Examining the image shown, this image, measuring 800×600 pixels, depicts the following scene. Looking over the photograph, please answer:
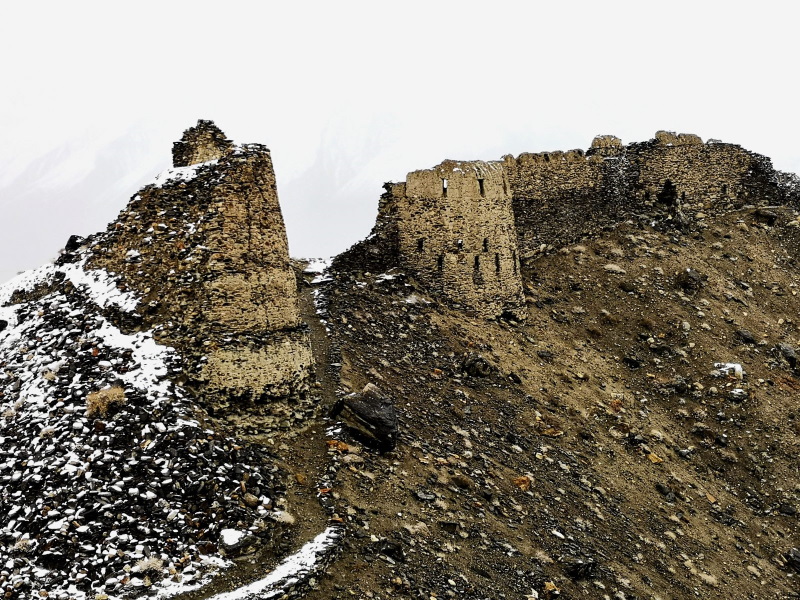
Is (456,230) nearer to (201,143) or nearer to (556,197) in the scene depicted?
(556,197)

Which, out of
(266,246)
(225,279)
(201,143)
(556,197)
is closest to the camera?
(225,279)

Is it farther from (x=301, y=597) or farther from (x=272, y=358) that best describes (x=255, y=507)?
(x=272, y=358)

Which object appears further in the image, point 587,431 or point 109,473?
point 587,431

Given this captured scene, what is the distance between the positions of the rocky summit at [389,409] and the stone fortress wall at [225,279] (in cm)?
4

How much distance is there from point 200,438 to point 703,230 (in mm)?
18177

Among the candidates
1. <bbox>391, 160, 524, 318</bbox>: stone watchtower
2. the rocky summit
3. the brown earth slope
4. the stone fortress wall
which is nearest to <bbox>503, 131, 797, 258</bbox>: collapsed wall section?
the brown earth slope

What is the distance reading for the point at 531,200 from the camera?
900 inches

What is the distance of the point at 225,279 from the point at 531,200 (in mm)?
13353

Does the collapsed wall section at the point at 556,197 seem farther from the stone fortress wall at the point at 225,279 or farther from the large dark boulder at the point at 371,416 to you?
the stone fortress wall at the point at 225,279

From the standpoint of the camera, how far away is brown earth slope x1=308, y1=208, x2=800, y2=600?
11172mm

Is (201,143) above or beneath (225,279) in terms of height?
above

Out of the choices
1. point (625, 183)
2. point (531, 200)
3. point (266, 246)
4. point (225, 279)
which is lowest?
point (225, 279)

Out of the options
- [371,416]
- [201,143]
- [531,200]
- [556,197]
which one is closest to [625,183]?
[556,197]

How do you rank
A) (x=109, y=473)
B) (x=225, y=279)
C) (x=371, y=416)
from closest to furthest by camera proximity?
(x=109, y=473)
(x=225, y=279)
(x=371, y=416)
